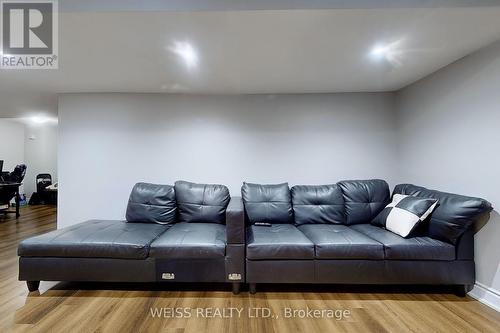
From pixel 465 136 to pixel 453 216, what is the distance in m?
0.80

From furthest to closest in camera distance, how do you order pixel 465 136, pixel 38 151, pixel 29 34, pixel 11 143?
pixel 38 151
pixel 11 143
pixel 465 136
pixel 29 34

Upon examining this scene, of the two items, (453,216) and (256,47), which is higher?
(256,47)

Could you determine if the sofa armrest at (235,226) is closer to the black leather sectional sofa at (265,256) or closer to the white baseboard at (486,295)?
the black leather sectional sofa at (265,256)

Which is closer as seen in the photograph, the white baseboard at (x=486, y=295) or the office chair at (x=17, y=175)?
the white baseboard at (x=486, y=295)

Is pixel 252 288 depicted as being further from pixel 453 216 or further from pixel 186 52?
pixel 186 52

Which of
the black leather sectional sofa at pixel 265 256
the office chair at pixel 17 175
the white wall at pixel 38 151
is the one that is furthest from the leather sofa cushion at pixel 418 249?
the white wall at pixel 38 151

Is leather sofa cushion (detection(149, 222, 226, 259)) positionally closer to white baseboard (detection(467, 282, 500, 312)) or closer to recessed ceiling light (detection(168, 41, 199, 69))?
recessed ceiling light (detection(168, 41, 199, 69))

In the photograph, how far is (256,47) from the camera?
1983 mm

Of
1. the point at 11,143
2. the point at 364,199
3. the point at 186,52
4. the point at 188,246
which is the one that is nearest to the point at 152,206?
the point at 188,246

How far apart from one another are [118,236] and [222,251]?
0.99m

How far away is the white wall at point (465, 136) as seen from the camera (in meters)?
1.95

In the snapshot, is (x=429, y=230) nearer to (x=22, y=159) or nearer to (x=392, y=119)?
(x=392, y=119)

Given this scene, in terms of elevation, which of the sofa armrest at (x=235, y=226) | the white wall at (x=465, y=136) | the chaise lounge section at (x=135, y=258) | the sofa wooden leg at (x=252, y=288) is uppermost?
the white wall at (x=465, y=136)

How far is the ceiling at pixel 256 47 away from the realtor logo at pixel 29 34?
0.25 feet
